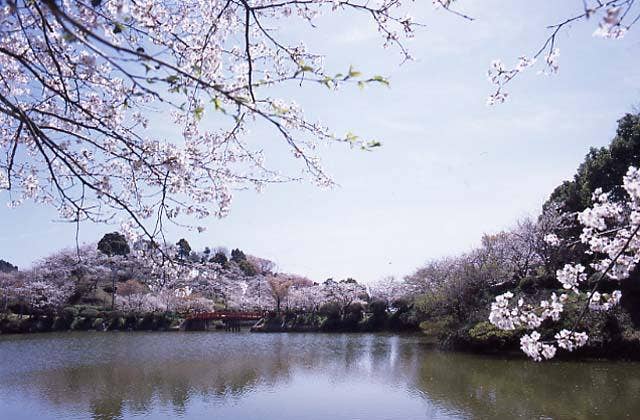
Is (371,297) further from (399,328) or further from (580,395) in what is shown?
(580,395)

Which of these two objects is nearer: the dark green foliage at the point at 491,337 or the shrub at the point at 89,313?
the dark green foliage at the point at 491,337

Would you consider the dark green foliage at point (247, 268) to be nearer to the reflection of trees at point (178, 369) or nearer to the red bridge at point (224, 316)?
Answer: the red bridge at point (224, 316)

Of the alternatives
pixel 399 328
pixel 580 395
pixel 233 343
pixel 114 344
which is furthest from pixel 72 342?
pixel 580 395

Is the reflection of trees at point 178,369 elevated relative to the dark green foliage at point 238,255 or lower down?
lower down

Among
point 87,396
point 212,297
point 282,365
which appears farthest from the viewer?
point 212,297

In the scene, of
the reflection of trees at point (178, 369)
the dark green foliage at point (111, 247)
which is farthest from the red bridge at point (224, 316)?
the dark green foliage at point (111, 247)

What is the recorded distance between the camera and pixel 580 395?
21.6ft

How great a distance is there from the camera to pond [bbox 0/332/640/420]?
610cm

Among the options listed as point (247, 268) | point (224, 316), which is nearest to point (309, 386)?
point (224, 316)

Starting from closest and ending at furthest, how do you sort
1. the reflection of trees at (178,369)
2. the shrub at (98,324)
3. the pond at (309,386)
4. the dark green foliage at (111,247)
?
the pond at (309,386) < the reflection of trees at (178,369) < the shrub at (98,324) < the dark green foliage at (111,247)

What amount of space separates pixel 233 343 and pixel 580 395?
10040 millimetres

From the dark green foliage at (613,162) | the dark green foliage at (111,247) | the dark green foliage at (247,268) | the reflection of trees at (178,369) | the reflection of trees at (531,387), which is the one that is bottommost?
the reflection of trees at (178,369)

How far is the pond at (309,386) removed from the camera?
6.10 metres

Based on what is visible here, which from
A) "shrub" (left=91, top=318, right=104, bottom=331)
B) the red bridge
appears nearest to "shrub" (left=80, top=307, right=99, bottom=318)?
"shrub" (left=91, top=318, right=104, bottom=331)
